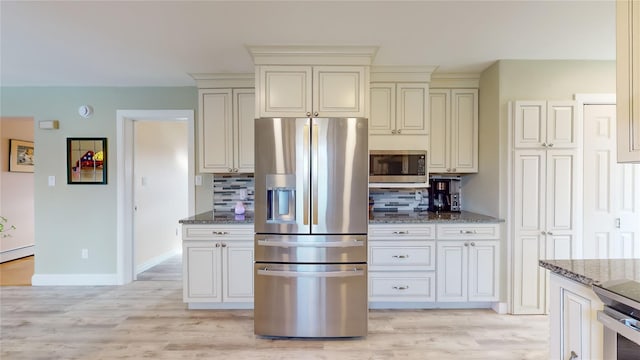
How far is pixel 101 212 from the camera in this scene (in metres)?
3.80

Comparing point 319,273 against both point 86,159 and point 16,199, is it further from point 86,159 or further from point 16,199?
point 16,199

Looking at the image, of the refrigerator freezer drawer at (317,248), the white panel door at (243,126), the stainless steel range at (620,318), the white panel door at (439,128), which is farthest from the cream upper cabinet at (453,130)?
the stainless steel range at (620,318)

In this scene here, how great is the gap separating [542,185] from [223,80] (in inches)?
126

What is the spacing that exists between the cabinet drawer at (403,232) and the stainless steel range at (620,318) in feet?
5.78

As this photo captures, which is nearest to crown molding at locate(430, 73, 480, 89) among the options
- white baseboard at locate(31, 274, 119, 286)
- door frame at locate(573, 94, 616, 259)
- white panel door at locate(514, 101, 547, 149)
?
white panel door at locate(514, 101, 547, 149)

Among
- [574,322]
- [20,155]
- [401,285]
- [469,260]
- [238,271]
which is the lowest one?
[401,285]

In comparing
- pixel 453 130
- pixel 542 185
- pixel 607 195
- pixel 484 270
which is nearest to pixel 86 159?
pixel 453 130

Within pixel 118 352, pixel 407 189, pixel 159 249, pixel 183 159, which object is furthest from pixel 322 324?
pixel 183 159

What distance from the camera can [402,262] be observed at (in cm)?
295

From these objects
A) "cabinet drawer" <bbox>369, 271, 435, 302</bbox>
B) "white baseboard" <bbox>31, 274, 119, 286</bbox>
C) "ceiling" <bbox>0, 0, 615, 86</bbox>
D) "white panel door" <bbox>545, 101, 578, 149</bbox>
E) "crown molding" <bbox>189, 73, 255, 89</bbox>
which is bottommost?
"white baseboard" <bbox>31, 274, 119, 286</bbox>

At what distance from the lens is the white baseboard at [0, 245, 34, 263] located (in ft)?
15.6

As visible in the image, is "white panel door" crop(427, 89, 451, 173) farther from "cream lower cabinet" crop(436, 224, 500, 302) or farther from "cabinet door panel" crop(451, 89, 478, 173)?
"cream lower cabinet" crop(436, 224, 500, 302)

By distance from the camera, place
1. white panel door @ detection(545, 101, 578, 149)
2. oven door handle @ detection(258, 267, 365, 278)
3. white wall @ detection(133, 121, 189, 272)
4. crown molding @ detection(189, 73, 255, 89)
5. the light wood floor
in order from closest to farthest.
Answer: the light wood floor < oven door handle @ detection(258, 267, 365, 278) < white panel door @ detection(545, 101, 578, 149) < crown molding @ detection(189, 73, 255, 89) < white wall @ detection(133, 121, 189, 272)

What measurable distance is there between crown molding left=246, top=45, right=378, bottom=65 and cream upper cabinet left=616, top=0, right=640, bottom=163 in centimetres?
163
